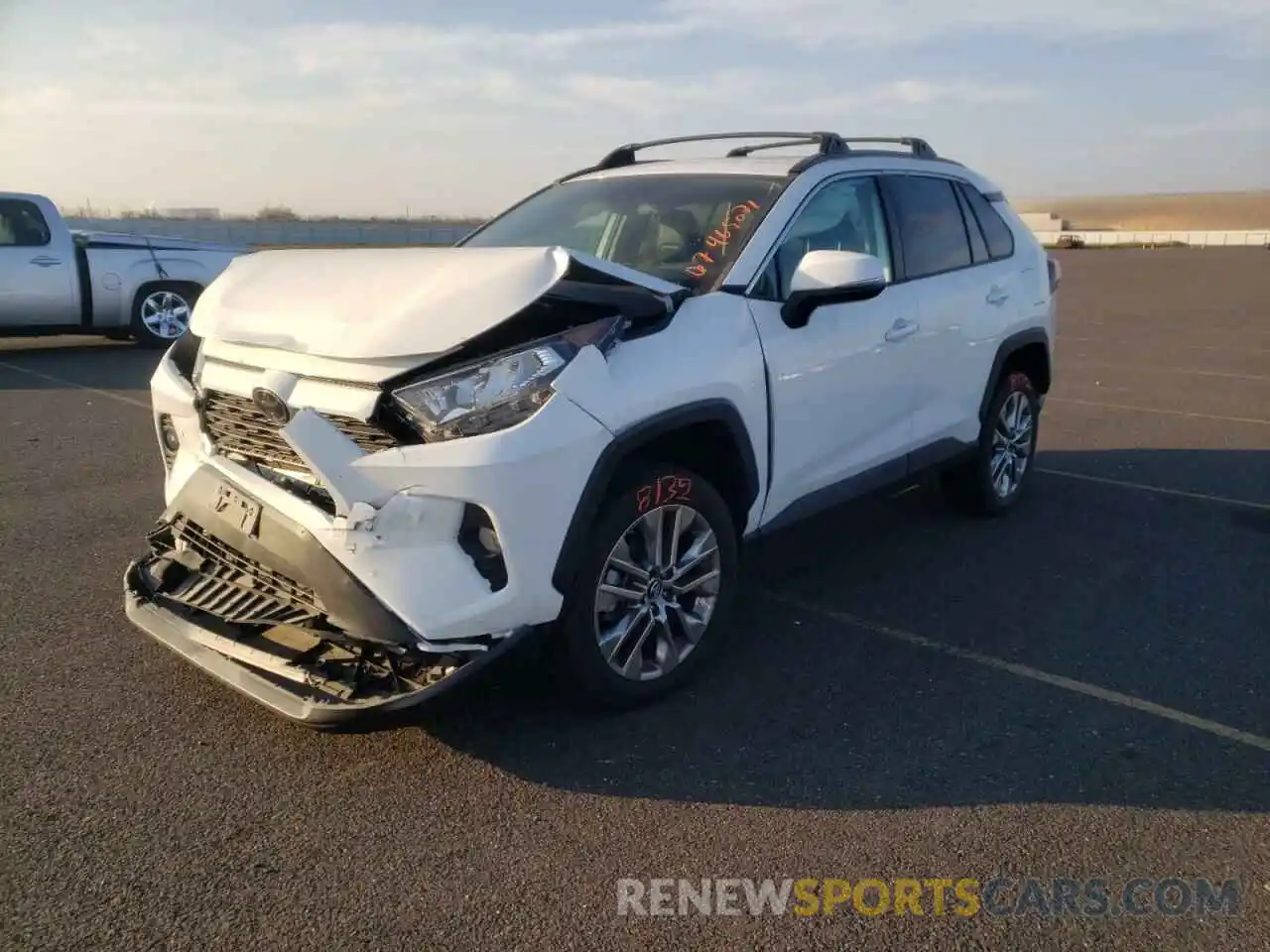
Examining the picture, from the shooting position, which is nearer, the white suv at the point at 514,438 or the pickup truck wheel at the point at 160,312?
the white suv at the point at 514,438

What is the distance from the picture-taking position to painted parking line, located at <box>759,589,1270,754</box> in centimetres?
379

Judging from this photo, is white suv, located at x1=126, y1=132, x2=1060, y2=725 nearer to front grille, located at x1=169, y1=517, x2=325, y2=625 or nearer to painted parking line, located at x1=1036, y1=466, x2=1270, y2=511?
front grille, located at x1=169, y1=517, x2=325, y2=625

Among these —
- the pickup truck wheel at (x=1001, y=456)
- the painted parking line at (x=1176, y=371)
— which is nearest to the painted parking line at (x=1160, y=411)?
the painted parking line at (x=1176, y=371)

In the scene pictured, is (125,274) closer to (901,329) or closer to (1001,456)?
(1001,456)

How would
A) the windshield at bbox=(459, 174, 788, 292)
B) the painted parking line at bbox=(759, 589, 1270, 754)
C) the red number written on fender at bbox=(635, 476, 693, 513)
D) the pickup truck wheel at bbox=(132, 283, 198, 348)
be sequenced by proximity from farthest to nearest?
the pickup truck wheel at bbox=(132, 283, 198, 348), the windshield at bbox=(459, 174, 788, 292), the painted parking line at bbox=(759, 589, 1270, 754), the red number written on fender at bbox=(635, 476, 693, 513)

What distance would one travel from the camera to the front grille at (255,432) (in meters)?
3.24

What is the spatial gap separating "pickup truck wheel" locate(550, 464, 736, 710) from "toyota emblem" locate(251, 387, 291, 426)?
3.27ft

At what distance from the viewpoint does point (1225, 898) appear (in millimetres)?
2881

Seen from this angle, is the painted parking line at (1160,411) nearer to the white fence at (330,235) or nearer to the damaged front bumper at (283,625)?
the damaged front bumper at (283,625)

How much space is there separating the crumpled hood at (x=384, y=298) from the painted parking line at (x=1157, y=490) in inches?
174

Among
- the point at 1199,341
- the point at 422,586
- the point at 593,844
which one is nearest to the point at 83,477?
the point at 422,586

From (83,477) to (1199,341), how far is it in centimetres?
1439

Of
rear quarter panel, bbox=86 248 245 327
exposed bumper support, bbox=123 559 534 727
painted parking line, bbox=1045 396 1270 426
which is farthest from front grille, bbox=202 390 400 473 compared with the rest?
rear quarter panel, bbox=86 248 245 327

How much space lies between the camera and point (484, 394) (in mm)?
3264
